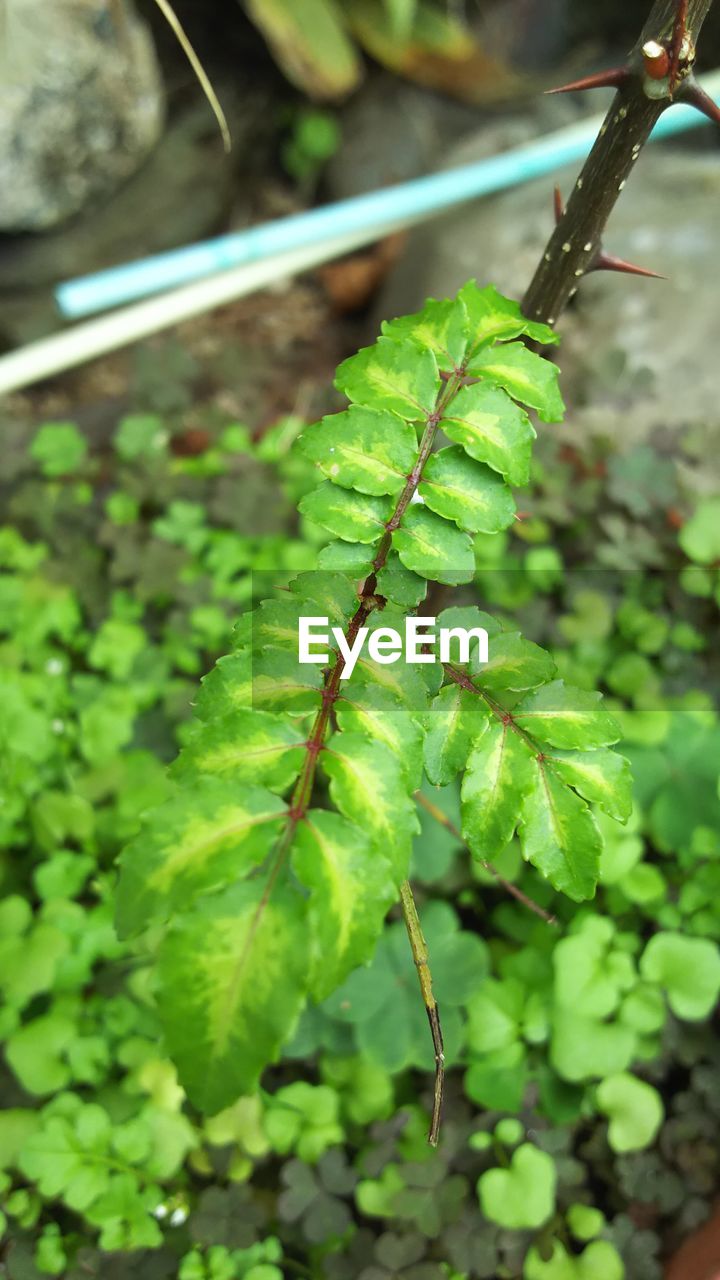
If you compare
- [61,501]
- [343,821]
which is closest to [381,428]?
[343,821]

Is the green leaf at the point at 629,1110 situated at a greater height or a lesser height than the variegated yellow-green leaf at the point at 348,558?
lesser

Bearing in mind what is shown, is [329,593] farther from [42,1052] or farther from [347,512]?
[42,1052]

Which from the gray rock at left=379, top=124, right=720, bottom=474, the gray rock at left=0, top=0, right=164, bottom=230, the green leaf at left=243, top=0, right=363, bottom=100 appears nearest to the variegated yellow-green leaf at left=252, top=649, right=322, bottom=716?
the gray rock at left=379, top=124, right=720, bottom=474

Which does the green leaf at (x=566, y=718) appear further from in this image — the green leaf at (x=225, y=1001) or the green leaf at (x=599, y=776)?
the green leaf at (x=225, y=1001)

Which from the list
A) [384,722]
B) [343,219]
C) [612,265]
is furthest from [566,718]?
[343,219]

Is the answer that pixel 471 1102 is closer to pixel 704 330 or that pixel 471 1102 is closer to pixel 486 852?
pixel 486 852

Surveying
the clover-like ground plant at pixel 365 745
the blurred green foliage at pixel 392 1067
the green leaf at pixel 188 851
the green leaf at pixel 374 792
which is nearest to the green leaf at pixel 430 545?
the clover-like ground plant at pixel 365 745

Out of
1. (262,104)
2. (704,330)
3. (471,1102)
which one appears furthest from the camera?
(262,104)
